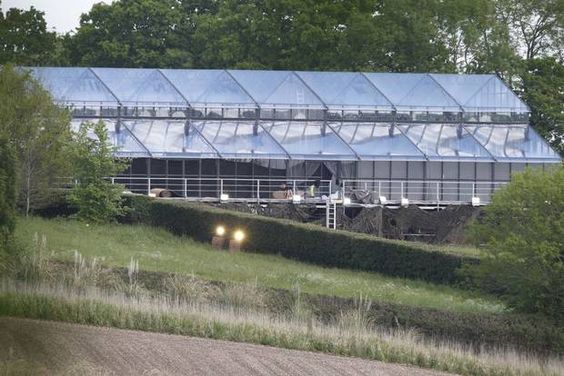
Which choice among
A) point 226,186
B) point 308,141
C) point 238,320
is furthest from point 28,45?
point 238,320

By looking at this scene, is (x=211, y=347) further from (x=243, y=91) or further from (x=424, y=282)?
(x=243, y=91)

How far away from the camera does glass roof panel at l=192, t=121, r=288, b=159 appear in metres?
58.1

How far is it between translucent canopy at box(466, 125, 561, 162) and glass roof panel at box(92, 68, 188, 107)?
13.8m

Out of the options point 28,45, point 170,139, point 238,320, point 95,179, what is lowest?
point 238,320

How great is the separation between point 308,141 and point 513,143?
9632 mm

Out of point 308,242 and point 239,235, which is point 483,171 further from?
point 308,242

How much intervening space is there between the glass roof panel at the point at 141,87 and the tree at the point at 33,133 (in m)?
12.0

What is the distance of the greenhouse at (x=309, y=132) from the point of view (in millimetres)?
58469

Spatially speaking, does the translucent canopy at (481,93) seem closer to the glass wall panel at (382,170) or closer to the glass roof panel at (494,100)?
the glass roof panel at (494,100)

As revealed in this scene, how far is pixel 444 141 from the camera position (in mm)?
61188

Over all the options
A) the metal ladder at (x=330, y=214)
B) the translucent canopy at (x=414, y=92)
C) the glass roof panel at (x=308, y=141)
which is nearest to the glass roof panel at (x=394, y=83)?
the translucent canopy at (x=414, y=92)

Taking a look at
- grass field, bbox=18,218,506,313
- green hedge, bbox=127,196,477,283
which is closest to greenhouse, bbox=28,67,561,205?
green hedge, bbox=127,196,477,283

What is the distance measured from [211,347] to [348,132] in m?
36.3

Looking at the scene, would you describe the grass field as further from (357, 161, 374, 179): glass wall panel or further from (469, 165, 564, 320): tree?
(357, 161, 374, 179): glass wall panel
